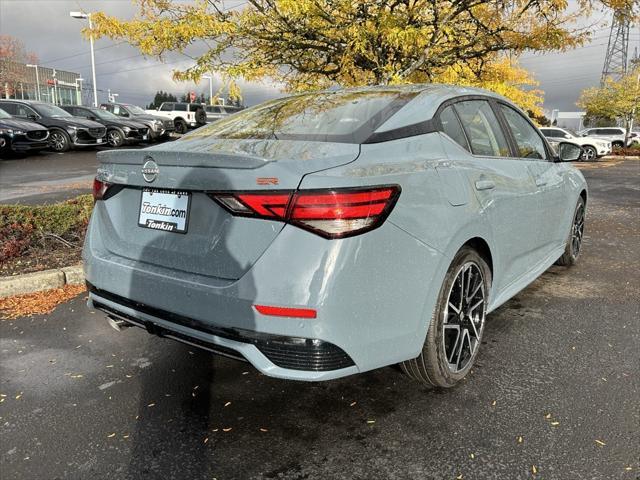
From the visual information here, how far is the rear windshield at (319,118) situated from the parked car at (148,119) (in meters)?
20.5

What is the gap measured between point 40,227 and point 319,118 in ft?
12.5

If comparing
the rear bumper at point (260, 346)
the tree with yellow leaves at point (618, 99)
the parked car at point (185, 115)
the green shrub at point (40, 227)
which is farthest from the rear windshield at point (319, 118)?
the tree with yellow leaves at point (618, 99)

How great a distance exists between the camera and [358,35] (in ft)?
23.7

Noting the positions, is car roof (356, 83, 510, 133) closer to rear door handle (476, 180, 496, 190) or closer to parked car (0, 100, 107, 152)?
rear door handle (476, 180, 496, 190)

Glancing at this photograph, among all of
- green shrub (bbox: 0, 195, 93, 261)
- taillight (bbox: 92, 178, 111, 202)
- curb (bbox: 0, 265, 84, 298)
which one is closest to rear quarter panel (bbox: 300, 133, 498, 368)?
taillight (bbox: 92, 178, 111, 202)

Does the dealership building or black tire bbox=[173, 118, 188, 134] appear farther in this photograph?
the dealership building

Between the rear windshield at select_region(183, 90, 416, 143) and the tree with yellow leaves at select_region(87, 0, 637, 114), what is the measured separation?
13.5 feet

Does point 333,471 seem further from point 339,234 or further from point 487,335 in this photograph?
point 487,335

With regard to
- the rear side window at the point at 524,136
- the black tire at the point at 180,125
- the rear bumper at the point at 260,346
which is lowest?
the rear bumper at the point at 260,346

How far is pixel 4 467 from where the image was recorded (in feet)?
7.16

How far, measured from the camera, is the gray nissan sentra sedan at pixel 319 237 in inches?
80.8

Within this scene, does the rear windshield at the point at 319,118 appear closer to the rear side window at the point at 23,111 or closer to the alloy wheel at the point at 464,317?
the alloy wheel at the point at 464,317

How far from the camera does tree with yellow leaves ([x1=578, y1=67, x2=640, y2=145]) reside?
3800 centimetres

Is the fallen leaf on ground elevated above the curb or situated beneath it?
situated beneath
